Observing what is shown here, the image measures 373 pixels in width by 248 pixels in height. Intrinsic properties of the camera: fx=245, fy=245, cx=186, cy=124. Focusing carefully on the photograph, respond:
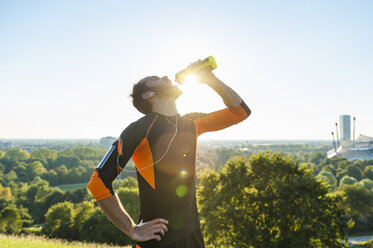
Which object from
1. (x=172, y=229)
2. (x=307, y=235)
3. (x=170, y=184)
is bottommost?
(x=307, y=235)

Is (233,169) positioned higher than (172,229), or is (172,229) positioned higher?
(172,229)

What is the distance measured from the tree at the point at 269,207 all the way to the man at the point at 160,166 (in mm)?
13387

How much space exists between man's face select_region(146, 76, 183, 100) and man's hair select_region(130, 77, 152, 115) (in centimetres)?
7

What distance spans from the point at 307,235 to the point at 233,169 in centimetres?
565

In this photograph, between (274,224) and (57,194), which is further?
(57,194)

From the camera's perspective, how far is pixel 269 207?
15.1m

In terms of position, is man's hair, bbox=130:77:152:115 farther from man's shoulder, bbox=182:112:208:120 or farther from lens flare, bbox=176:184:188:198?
lens flare, bbox=176:184:188:198

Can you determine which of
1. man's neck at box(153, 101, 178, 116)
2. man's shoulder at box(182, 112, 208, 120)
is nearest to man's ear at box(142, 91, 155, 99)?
man's neck at box(153, 101, 178, 116)

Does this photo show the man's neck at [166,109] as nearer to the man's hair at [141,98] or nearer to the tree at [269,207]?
the man's hair at [141,98]

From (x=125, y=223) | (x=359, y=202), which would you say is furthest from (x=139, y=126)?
(x=359, y=202)

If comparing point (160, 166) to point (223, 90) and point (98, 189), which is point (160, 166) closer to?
point (98, 189)

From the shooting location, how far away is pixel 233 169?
16750 mm

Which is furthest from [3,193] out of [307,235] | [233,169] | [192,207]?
[192,207]

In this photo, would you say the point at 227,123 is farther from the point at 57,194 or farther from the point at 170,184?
the point at 57,194
